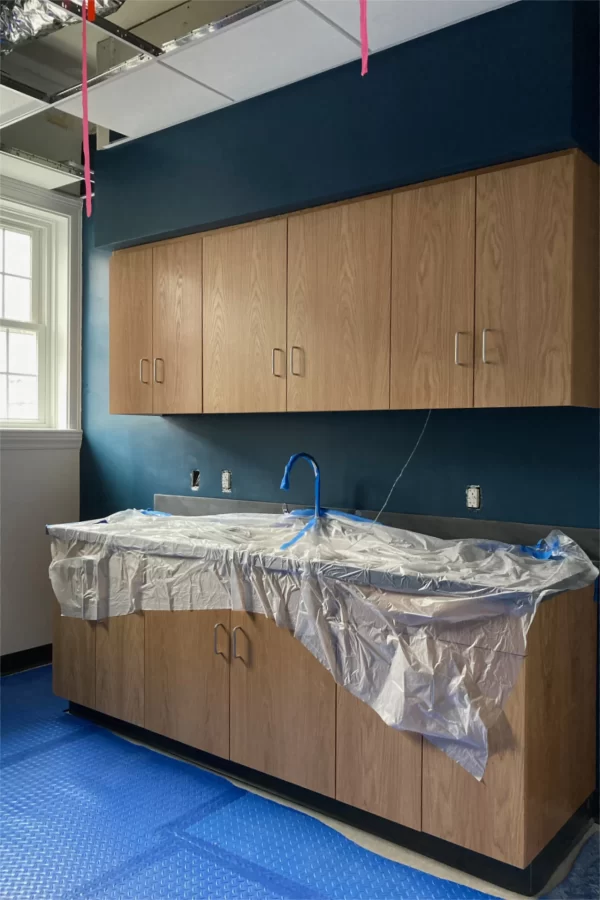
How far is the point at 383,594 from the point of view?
218cm

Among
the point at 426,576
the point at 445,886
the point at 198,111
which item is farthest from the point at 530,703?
the point at 198,111

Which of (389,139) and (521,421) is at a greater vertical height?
(389,139)

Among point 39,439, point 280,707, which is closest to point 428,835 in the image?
point 280,707

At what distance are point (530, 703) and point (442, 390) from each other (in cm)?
101

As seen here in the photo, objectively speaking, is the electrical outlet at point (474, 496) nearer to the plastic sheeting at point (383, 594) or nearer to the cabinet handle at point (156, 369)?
the plastic sheeting at point (383, 594)

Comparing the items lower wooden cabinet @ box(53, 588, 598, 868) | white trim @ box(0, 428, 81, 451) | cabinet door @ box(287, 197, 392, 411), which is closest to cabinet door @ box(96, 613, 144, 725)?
lower wooden cabinet @ box(53, 588, 598, 868)

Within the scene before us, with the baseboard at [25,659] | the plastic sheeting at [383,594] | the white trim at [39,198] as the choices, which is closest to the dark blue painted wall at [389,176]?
the plastic sheeting at [383,594]

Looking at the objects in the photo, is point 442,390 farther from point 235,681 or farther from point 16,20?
point 16,20

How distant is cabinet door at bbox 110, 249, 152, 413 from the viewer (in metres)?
3.39

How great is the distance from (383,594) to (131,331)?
1.92m

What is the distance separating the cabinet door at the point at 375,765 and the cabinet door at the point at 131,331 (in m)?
1.75

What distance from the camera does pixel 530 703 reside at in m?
1.94

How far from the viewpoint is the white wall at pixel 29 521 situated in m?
3.81

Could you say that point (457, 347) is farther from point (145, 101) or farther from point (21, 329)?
point (21, 329)
